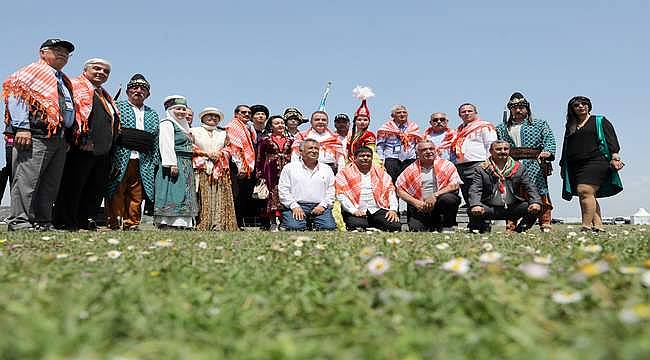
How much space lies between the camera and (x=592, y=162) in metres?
7.72

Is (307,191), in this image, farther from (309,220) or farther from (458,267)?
(458,267)

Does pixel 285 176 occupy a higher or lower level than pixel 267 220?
higher

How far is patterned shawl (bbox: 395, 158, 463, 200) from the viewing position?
Result: 8.27m

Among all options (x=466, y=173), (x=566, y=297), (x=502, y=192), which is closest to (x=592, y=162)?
(x=502, y=192)

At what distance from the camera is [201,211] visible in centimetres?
847

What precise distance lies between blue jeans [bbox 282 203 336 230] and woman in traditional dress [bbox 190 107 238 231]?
32.3 inches

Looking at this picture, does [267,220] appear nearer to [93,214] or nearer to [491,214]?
[93,214]

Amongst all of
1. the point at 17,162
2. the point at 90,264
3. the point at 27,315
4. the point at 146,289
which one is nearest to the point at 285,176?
the point at 17,162

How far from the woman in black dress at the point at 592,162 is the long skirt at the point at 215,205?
15.8 feet

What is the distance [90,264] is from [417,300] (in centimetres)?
186

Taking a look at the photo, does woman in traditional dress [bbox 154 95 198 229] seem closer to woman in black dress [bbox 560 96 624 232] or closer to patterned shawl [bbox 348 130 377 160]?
patterned shawl [bbox 348 130 377 160]

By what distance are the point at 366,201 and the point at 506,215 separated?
196 cm

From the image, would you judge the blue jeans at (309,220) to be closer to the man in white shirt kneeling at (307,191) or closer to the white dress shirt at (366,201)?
the man in white shirt kneeling at (307,191)

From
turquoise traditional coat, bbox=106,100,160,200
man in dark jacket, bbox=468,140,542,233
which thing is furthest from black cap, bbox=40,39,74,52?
man in dark jacket, bbox=468,140,542,233
